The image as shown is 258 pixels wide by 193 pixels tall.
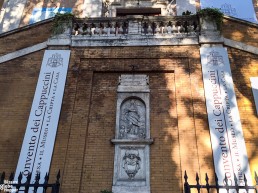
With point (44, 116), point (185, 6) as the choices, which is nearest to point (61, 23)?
point (44, 116)

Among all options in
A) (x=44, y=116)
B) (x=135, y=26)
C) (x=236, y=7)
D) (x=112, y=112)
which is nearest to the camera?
(x=44, y=116)

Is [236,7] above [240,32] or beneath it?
above

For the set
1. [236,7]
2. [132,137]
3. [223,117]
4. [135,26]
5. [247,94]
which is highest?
[236,7]

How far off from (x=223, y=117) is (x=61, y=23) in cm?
554

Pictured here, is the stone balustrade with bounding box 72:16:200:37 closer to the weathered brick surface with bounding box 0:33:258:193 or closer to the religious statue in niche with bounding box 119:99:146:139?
the weathered brick surface with bounding box 0:33:258:193

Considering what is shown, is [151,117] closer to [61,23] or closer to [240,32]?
[240,32]

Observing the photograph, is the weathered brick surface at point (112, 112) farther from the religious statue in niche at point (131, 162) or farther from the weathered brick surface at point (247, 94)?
the religious statue in niche at point (131, 162)

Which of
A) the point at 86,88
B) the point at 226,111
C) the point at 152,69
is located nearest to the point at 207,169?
the point at 226,111

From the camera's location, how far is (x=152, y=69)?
9.82 metres

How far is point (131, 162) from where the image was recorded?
832cm

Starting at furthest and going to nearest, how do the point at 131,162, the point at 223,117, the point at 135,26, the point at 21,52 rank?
1. the point at 135,26
2. the point at 21,52
3. the point at 223,117
4. the point at 131,162

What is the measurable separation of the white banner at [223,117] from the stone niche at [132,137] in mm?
1587

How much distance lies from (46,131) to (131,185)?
2.49 m

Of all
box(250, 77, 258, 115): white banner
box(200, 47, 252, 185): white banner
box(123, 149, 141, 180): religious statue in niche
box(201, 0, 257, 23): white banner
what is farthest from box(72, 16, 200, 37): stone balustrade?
box(201, 0, 257, 23): white banner
